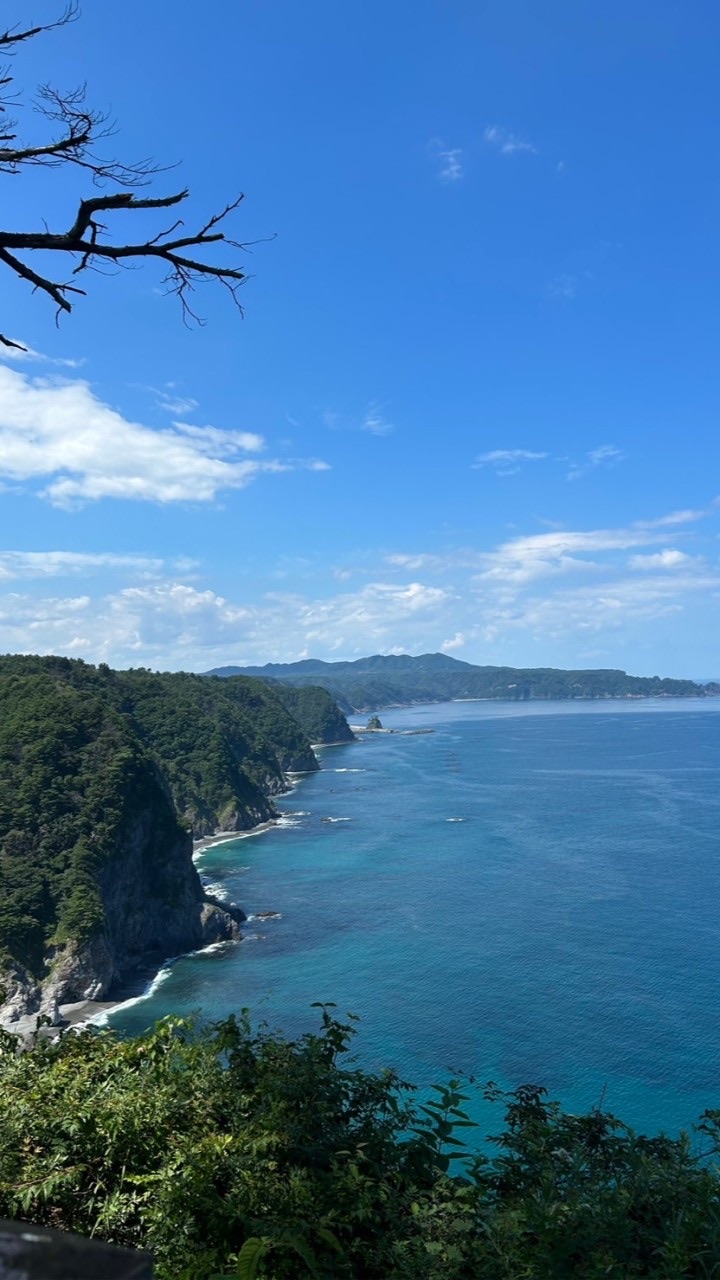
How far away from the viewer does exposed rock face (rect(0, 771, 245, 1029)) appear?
47.1 m

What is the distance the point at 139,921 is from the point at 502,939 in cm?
2900

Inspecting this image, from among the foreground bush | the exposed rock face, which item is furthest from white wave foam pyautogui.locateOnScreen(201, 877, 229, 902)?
the foreground bush

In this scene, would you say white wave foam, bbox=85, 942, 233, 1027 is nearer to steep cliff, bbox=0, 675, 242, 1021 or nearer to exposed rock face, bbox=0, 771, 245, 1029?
exposed rock face, bbox=0, 771, 245, 1029

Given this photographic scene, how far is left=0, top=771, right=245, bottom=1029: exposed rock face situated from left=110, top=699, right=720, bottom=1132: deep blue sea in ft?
10.1

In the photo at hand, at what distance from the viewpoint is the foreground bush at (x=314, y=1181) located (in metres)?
4.62

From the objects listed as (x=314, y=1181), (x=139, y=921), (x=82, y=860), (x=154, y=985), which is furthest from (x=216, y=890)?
(x=314, y=1181)

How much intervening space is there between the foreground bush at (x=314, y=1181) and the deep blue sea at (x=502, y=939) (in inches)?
469

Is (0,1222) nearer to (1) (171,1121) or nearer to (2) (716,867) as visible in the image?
(1) (171,1121)

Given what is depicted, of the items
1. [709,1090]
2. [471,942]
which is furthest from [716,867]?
[709,1090]

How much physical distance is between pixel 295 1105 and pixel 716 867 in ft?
216

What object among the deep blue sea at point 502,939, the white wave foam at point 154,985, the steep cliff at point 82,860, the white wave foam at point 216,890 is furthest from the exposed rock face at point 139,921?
the white wave foam at point 216,890

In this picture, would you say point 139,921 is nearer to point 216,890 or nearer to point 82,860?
point 82,860

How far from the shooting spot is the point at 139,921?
58.9 meters

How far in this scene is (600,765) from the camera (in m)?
123
